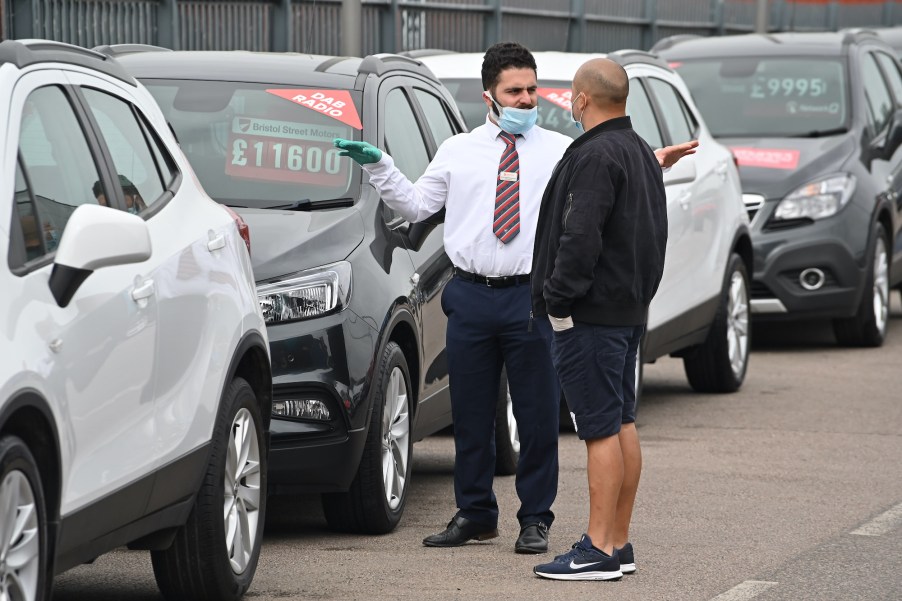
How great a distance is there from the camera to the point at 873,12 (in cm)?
3238

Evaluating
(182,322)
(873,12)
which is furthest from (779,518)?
(873,12)

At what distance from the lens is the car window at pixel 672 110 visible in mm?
11414

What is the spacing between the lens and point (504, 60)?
7.11m

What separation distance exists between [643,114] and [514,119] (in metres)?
4.14

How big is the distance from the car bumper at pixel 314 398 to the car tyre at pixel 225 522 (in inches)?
22.3

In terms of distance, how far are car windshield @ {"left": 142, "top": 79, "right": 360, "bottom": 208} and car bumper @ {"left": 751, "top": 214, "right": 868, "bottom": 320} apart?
6143mm

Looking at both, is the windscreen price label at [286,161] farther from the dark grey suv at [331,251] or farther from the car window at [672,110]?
the car window at [672,110]

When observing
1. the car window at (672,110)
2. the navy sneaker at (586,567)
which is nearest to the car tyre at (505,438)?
the navy sneaker at (586,567)

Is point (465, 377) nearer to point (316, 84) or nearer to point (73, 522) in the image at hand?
point (316, 84)

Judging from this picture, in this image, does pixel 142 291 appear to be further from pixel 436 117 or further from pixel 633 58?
pixel 633 58

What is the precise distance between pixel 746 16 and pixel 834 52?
13.5m

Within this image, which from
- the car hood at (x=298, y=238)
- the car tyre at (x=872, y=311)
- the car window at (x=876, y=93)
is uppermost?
the car hood at (x=298, y=238)

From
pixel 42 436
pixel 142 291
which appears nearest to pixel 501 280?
pixel 142 291

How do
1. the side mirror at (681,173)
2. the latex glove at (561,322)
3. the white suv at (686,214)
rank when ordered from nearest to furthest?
the latex glove at (561,322), the side mirror at (681,173), the white suv at (686,214)
